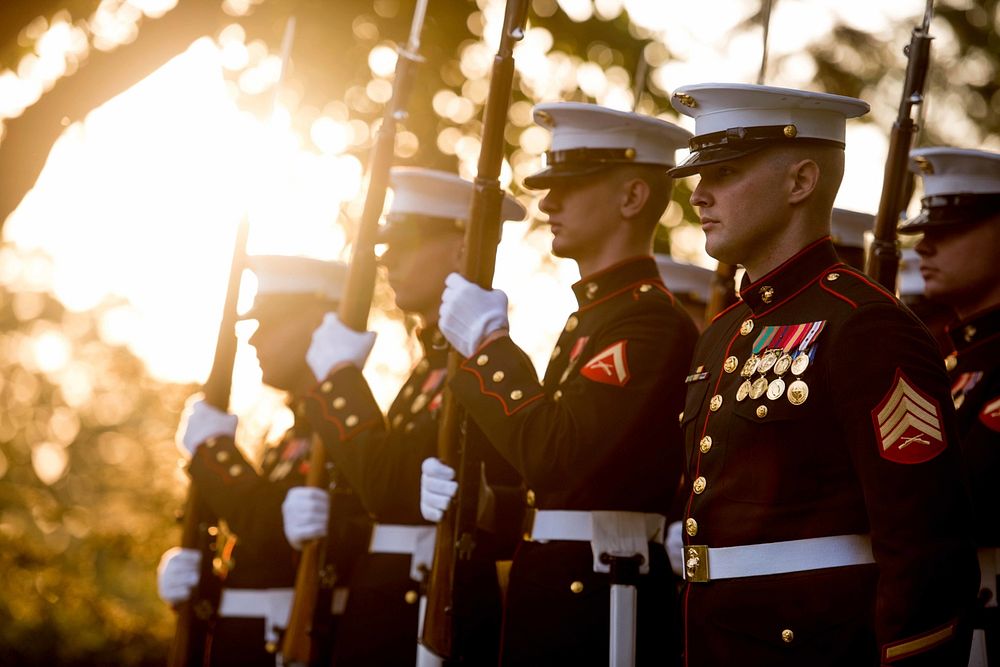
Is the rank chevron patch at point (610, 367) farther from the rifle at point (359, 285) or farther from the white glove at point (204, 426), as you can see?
the white glove at point (204, 426)

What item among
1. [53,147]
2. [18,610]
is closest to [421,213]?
[53,147]

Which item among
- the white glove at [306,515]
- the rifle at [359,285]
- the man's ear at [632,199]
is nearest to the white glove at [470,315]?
the man's ear at [632,199]

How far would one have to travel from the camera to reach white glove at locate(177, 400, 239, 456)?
→ 6828 millimetres

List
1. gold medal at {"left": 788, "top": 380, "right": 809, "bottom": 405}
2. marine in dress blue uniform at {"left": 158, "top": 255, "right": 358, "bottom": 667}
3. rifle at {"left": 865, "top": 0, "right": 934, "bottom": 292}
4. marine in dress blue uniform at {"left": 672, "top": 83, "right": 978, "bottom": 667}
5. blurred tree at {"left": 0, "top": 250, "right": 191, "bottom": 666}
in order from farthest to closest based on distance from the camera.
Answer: blurred tree at {"left": 0, "top": 250, "right": 191, "bottom": 666}, marine in dress blue uniform at {"left": 158, "top": 255, "right": 358, "bottom": 667}, rifle at {"left": 865, "top": 0, "right": 934, "bottom": 292}, gold medal at {"left": 788, "top": 380, "right": 809, "bottom": 405}, marine in dress blue uniform at {"left": 672, "top": 83, "right": 978, "bottom": 667}

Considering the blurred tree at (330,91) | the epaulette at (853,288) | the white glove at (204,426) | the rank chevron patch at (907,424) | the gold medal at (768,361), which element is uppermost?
the blurred tree at (330,91)

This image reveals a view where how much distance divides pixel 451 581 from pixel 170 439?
25124 mm

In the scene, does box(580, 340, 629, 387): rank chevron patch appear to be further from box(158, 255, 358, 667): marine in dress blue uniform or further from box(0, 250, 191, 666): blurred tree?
box(0, 250, 191, 666): blurred tree

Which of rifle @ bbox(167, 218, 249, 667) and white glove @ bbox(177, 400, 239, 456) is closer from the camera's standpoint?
rifle @ bbox(167, 218, 249, 667)

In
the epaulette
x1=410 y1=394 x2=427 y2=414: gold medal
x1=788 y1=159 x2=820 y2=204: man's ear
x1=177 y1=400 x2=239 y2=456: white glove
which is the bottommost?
the epaulette

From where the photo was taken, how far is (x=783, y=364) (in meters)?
3.24

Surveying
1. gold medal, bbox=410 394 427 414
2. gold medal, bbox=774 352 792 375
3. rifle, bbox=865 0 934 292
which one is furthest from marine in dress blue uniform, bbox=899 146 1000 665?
gold medal, bbox=410 394 427 414

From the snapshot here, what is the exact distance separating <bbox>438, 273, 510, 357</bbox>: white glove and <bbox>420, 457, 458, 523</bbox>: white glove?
1.48 ft

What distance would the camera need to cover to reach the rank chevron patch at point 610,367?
404 cm

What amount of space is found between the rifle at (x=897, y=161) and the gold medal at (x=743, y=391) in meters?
1.45
